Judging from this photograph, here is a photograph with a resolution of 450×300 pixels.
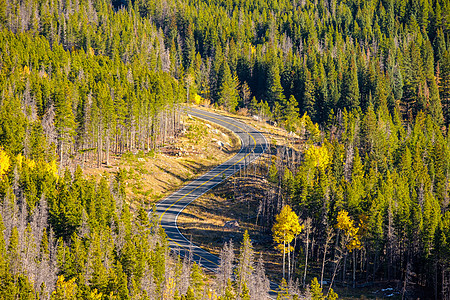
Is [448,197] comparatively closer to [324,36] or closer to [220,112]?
[220,112]

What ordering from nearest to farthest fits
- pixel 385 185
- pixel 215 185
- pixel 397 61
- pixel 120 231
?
1. pixel 120 231
2. pixel 385 185
3. pixel 215 185
4. pixel 397 61

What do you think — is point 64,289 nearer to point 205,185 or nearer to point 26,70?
point 205,185

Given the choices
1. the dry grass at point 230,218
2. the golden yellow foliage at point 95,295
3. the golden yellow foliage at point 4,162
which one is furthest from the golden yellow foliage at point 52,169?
the golden yellow foliage at point 95,295

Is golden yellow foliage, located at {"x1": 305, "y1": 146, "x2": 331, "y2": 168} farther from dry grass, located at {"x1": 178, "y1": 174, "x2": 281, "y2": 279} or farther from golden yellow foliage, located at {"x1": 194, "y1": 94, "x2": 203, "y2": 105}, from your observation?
golden yellow foliage, located at {"x1": 194, "y1": 94, "x2": 203, "y2": 105}

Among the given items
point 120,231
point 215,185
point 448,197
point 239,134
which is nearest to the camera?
point 120,231

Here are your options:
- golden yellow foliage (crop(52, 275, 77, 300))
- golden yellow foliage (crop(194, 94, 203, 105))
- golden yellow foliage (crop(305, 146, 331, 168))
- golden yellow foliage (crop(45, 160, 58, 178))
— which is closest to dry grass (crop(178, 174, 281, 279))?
golden yellow foliage (crop(305, 146, 331, 168))

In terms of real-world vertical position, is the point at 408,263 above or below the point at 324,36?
below

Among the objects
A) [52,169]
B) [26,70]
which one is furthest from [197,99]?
[52,169]

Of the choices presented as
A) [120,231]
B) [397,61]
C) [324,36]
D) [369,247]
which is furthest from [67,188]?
[324,36]

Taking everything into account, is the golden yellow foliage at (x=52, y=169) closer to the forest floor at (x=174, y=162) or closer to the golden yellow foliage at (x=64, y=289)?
the forest floor at (x=174, y=162)
